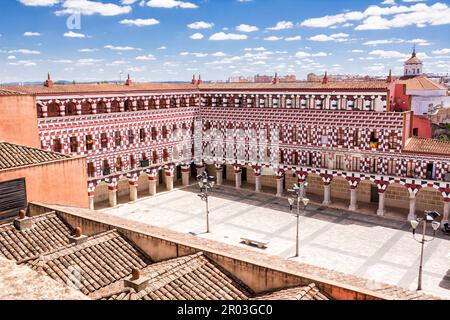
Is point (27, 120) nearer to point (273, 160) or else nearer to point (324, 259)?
point (324, 259)

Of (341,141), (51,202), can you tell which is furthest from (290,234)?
(51,202)

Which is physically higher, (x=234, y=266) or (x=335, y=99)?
(x=335, y=99)

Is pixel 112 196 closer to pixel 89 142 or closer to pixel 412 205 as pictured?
pixel 89 142

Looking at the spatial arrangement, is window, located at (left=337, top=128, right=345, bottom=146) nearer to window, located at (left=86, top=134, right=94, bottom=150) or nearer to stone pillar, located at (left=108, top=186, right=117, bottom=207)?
stone pillar, located at (left=108, top=186, right=117, bottom=207)

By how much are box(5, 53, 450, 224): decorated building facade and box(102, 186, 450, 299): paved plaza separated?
2.11 meters

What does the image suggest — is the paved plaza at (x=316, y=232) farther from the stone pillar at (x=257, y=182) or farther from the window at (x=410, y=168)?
the window at (x=410, y=168)

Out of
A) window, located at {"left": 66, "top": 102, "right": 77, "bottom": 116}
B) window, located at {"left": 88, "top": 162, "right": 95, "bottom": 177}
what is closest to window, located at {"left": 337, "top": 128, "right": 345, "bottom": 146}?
window, located at {"left": 88, "top": 162, "right": 95, "bottom": 177}

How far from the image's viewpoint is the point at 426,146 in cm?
2980

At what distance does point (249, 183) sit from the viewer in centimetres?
4181

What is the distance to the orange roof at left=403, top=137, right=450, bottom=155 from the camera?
28.7m

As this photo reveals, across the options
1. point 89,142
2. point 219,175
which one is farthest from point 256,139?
point 89,142
